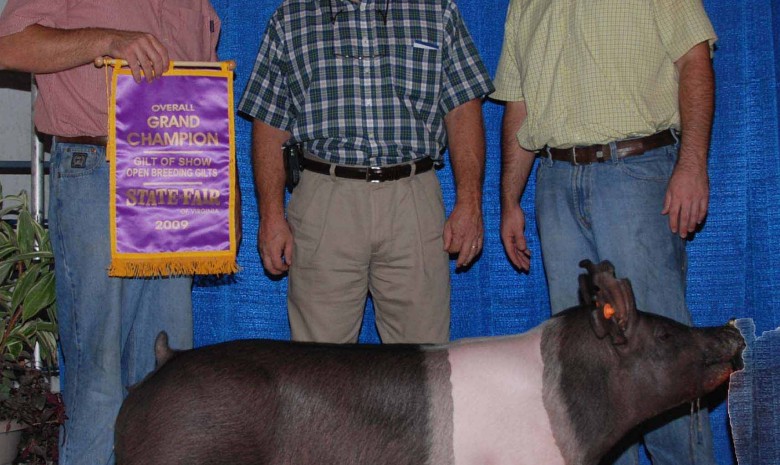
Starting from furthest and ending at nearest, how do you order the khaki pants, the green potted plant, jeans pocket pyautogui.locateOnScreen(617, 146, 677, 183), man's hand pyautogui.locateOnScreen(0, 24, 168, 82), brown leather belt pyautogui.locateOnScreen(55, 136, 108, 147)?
the green potted plant, the khaki pants, jeans pocket pyautogui.locateOnScreen(617, 146, 677, 183), brown leather belt pyautogui.locateOnScreen(55, 136, 108, 147), man's hand pyautogui.locateOnScreen(0, 24, 168, 82)

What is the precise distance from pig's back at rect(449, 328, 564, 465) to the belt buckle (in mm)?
1158

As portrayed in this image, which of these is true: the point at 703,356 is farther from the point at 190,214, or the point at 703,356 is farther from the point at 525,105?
the point at 190,214

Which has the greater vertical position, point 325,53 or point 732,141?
point 325,53

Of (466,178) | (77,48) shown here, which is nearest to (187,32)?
(77,48)

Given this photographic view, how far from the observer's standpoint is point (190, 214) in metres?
3.20

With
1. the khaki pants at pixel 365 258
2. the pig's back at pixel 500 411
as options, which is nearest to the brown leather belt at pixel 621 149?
the khaki pants at pixel 365 258

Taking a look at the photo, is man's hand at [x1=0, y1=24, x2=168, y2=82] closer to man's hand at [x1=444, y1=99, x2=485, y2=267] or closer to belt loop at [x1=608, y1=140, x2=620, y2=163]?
man's hand at [x1=444, y1=99, x2=485, y2=267]

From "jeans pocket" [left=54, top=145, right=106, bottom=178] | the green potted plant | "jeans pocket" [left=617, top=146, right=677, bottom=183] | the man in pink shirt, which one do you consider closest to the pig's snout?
"jeans pocket" [left=617, top=146, right=677, bottom=183]

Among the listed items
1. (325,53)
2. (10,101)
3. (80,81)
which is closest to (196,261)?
(80,81)

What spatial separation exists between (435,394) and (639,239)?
1.19 meters

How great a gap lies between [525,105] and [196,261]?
5.32ft

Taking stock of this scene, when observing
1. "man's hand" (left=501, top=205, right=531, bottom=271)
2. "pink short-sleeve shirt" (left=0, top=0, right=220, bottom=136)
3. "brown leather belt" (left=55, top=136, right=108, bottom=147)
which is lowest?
"man's hand" (left=501, top=205, right=531, bottom=271)

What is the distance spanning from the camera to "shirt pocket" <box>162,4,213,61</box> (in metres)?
3.39

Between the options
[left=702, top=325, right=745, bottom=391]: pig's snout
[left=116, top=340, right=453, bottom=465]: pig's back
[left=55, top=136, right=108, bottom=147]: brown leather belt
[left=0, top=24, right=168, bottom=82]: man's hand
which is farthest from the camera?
[left=55, top=136, right=108, bottom=147]: brown leather belt
